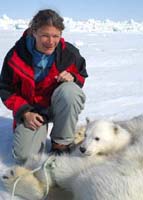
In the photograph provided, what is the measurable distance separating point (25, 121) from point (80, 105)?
38 cm

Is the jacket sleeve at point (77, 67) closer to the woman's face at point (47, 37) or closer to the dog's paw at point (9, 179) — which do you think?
the woman's face at point (47, 37)

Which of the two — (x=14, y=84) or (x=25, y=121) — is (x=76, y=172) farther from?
(x=14, y=84)

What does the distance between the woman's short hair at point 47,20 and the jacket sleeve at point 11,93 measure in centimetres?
33

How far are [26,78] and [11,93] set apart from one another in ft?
0.54

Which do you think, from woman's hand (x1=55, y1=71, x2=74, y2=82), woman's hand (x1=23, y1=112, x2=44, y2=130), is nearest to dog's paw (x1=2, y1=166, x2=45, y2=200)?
woman's hand (x1=23, y1=112, x2=44, y2=130)

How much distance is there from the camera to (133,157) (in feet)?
6.41

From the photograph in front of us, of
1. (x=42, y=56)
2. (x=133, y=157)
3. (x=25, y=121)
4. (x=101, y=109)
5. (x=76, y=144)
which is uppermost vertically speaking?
(x=42, y=56)

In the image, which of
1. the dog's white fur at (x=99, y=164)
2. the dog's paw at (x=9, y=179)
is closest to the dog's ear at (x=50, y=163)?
the dog's white fur at (x=99, y=164)

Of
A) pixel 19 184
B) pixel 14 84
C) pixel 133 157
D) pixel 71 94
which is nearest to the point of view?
pixel 133 157

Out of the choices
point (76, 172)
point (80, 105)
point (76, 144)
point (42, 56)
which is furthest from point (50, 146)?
point (76, 172)

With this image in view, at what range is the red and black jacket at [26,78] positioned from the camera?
2707mm

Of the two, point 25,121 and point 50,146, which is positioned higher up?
point 25,121

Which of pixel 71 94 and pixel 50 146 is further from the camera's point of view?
pixel 50 146

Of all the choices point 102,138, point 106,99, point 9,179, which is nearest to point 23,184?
point 9,179
